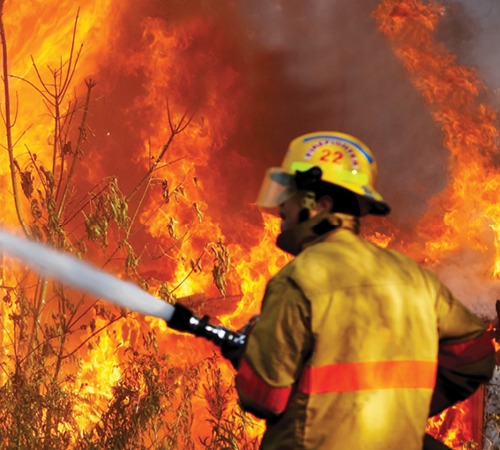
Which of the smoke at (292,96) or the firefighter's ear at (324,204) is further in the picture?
the smoke at (292,96)

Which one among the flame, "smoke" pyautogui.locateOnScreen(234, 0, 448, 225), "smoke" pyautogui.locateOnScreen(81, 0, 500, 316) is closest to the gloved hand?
"smoke" pyautogui.locateOnScreen(81, 0, 500, 316)

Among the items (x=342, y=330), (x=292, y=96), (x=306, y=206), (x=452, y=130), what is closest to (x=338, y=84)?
(x=292, y=96)

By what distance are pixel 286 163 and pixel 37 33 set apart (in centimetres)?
583

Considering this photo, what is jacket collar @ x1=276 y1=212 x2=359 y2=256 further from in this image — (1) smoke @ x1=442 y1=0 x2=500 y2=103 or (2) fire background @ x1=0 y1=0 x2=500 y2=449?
(1) smoke @ x1=442 y1=0 x2=500 y2=103

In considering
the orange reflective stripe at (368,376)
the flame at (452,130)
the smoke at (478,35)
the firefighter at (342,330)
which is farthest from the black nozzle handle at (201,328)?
the smoke at (478,35)

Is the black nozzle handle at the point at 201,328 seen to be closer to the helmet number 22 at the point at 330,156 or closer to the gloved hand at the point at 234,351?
the gloved hand at the point at 234,351

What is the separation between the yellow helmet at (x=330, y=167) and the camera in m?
2.30

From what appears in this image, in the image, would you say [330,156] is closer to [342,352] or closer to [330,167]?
[330,167]

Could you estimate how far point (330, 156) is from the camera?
7.63 feet

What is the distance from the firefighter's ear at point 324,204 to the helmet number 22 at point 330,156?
0.14 meters

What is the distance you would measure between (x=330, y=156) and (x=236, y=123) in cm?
598

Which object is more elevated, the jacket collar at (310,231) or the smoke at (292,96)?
the smoke at (292,96)

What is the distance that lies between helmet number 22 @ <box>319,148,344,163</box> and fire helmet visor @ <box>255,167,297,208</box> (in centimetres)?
14

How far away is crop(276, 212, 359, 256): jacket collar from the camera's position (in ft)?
Answer: 7.18
